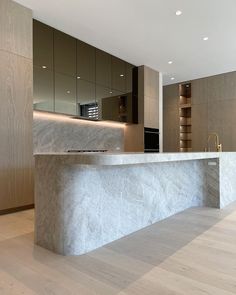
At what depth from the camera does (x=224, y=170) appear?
3621mm

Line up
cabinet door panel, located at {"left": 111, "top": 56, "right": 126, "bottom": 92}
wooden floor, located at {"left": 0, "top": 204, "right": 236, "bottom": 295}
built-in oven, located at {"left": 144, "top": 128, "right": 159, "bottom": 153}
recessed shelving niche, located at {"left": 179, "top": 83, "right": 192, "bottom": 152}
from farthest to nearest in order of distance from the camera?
recessed shelving niche, located at {"left": 179, "top": 83, "right": 192, "bottom": 152}, built-in oven, located at {"left": 144, "top": 128, "right": 159, "bottom": 153}, cabinet door panel, located at {"left": 111, "top": 56, "right": 126, "bottom": 92}, wooden floor, located at {"left": 0, "top": 204, "right": 236, "bottom": 295}

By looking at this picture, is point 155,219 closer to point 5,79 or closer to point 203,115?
point 5,79

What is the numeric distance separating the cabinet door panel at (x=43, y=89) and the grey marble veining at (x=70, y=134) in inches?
14.1

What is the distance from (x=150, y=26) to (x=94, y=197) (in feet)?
10.8

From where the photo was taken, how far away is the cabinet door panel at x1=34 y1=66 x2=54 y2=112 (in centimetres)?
363

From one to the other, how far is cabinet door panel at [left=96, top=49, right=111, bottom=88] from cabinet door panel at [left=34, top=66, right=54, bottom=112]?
1173 millimetres

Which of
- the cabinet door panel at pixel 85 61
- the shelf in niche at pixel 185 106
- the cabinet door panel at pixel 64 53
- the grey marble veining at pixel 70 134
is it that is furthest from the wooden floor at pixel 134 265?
the shelf in niche at pixel 185 106

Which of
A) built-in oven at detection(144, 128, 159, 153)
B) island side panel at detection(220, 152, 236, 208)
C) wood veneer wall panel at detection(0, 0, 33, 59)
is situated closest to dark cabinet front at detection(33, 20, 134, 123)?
wood veneer wall panel at detection(0, 0, 33, 59)

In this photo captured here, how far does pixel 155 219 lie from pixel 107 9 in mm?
3070

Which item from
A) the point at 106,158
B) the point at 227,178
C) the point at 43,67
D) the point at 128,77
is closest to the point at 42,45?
the point at 43,67

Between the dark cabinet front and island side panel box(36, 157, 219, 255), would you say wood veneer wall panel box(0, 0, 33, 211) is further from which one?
island side panel box(36, 157, 219, 255)

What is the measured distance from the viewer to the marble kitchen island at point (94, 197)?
74.9 inches

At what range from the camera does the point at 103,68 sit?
15.9ft

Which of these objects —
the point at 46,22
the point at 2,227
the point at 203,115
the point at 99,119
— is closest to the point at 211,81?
the point at 203,115
